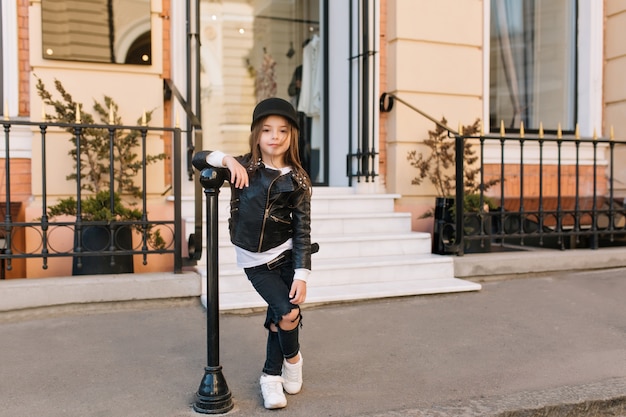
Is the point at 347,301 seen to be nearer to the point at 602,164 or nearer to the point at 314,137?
the point at 314,137

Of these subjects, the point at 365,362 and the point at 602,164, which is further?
the point at 602,164

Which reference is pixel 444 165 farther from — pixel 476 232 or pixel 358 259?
pixel 358 259

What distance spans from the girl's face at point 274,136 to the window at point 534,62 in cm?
565

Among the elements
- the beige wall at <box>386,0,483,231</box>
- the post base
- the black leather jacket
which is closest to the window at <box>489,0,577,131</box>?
the beige wall at <box>386,0,483,231</box>

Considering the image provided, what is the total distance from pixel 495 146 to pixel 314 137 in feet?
7.43

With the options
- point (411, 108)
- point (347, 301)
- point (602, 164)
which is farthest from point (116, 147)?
point (602, 164)

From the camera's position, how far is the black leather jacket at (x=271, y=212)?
2697 mm

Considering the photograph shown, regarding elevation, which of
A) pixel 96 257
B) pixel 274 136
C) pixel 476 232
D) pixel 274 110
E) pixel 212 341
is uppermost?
pixel 274 110

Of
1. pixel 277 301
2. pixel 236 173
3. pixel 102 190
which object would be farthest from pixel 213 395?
pixel 102 190

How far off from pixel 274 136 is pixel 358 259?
2.85m

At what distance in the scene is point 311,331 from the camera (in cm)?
408

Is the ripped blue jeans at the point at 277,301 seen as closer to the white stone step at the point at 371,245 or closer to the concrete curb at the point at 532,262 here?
the white stone step at the point at 371,245

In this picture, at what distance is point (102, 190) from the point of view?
206 inches

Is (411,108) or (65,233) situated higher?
(411,108)
